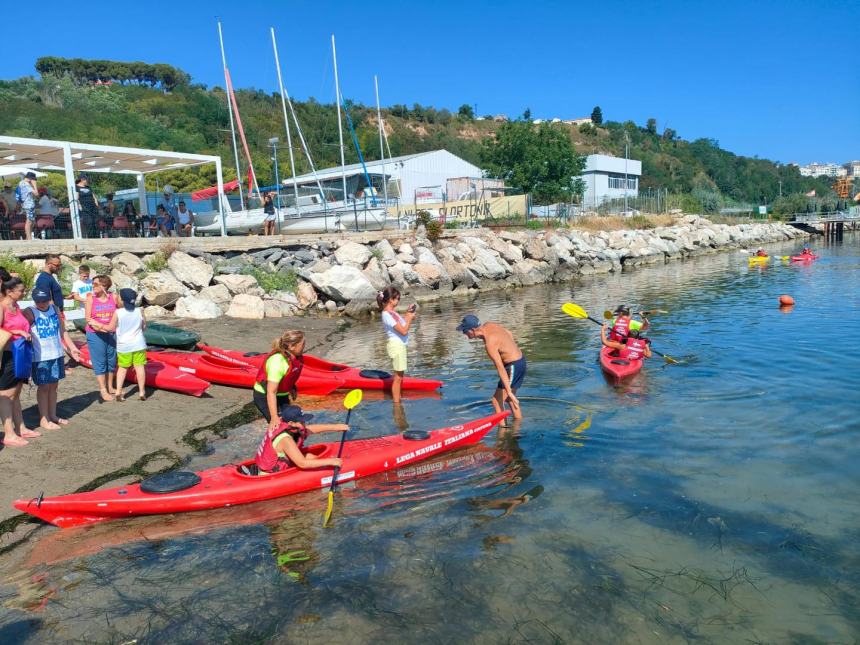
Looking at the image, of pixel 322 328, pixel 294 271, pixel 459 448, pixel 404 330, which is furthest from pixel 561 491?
pixel 294 271

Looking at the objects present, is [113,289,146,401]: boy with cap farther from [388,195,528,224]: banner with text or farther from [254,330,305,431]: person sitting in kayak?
[388,195,528,224]: banner with text

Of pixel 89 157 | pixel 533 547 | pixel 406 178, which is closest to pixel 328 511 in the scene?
pixel 533 547

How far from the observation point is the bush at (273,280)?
18203mm

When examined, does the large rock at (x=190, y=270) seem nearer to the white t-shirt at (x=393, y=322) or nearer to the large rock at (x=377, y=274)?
the large rock at (x=377, y=274)

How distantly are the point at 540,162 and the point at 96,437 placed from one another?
41.0 metres

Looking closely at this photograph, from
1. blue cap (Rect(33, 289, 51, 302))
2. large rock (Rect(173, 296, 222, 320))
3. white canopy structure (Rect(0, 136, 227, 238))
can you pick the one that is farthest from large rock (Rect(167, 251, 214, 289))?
blue cap (Rect(33, 289, 51, 302))

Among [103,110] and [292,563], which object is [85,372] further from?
[103,110]

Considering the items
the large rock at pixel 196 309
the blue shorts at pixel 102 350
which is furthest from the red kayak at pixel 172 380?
the large rock at pixel 196 309

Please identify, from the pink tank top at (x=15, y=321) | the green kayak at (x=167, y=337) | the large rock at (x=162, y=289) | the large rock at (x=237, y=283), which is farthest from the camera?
the large rock at (x=237, y=283)

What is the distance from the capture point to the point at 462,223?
31391 mm

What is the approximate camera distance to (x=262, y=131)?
60.2 m

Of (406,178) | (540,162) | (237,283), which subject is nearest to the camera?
(237,283)

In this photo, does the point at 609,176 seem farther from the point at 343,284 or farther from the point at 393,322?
the point at 393,322

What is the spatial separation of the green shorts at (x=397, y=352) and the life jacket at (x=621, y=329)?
4.31 meters
